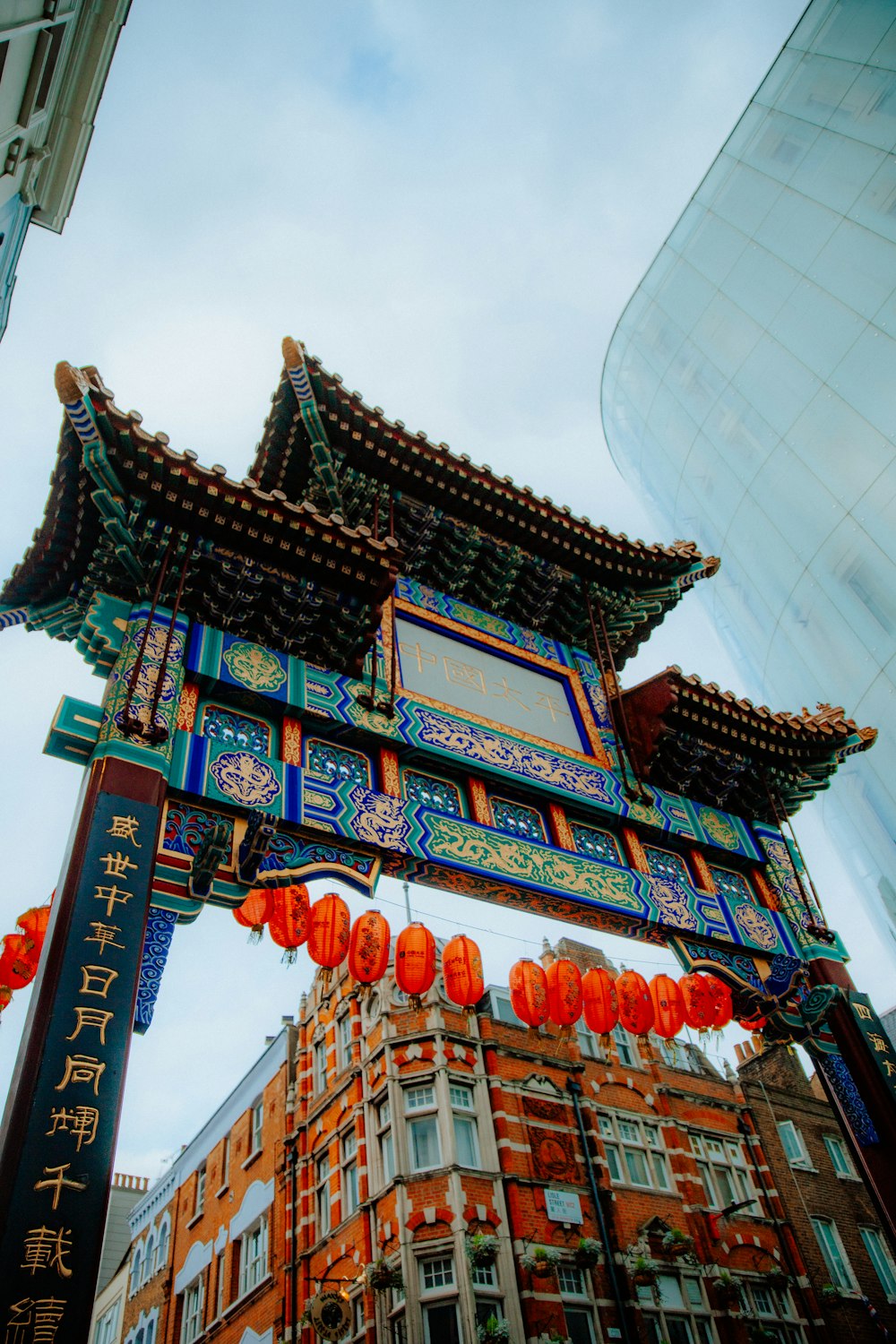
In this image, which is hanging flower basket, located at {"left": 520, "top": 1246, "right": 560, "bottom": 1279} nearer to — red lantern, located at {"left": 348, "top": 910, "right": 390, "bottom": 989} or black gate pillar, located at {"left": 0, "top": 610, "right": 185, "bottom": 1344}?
red lantern, located at {"left": 348, "top": 910, "right": 390, "bottom": 989}

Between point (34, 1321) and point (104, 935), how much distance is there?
1922 millimetres

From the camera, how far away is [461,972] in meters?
7.95

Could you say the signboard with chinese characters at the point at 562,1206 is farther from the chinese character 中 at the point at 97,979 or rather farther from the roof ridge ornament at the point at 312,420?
the chinese character 中 at the point at 97,979

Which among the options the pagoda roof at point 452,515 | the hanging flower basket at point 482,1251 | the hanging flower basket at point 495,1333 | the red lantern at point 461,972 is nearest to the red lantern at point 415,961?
the red lantern at point 461,972

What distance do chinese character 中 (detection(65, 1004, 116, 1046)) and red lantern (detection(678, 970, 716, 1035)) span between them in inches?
229

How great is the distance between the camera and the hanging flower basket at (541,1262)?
14.7 m

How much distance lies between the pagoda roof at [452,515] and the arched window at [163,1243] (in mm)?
21162

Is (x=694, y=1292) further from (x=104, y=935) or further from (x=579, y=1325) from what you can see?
(x=104, y=935)

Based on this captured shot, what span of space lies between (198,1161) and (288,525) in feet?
72.3

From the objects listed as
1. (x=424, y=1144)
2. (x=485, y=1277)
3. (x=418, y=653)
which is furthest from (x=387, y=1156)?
(x=418, y=653)

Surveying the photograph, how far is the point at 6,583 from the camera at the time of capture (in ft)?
27.4

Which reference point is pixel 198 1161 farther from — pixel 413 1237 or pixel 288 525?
pixel 288 525

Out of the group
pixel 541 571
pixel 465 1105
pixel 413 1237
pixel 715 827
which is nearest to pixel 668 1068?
pixel 465 1105

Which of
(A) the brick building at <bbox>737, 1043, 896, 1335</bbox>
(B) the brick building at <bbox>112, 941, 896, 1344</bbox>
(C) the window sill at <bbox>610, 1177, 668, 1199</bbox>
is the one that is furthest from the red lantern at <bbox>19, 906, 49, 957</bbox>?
(A) the brick building at <bbox>737, 1043, 896, 1335</bbox>
